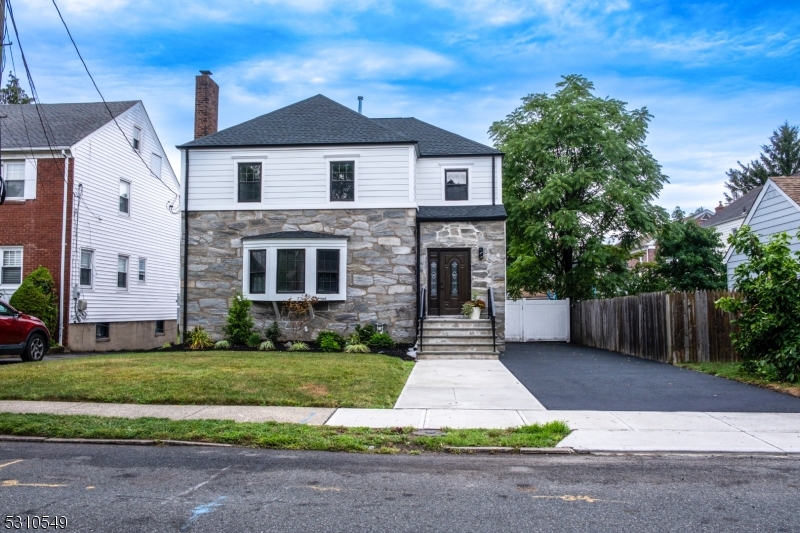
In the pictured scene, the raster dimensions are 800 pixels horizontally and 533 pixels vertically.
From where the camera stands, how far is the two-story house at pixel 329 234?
734 inches

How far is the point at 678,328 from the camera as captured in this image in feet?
48.8

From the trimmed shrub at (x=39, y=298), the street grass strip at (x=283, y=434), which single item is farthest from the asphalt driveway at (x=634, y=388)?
the trimmed shrub at (x=39, y=298)

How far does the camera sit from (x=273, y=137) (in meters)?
19.7

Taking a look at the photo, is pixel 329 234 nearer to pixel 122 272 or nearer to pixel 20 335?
pixel 20 335

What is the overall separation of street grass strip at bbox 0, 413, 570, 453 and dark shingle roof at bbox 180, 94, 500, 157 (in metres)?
12.7

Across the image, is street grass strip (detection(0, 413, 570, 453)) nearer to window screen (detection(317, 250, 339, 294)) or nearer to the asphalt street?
the asphalt street

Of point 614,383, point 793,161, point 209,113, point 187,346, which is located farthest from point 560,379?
point 793,161

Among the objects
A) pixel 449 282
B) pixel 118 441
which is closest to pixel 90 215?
pixel 449 282

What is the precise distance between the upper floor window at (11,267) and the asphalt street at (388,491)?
52.1 ft

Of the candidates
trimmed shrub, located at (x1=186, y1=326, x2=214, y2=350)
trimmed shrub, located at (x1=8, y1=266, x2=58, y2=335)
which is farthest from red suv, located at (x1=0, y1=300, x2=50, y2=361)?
trimmed shrub, located at (x1=8, y1=266, x2=58, y2=335)

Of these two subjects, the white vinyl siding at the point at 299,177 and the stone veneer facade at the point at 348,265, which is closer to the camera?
the stone veneer facade at the point at 348,265

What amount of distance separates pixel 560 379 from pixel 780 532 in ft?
26.4

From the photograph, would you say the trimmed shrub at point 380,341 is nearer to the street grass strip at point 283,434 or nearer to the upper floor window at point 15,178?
the street grass strip at point 283,434

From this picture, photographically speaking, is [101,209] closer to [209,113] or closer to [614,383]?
[209,113]
